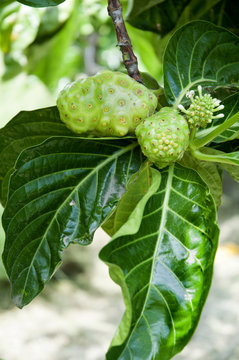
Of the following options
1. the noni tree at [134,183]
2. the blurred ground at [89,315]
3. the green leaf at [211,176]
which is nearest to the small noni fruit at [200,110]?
the noni tree at [134,183]

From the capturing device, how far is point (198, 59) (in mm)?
756

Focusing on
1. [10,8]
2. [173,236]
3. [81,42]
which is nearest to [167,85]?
[173,236]

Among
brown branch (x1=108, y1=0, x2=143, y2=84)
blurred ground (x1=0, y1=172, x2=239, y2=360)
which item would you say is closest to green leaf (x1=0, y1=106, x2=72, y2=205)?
brown branch (x1=108, y1=0, x2=143, y2=84)

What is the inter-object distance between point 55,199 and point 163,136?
0.19m

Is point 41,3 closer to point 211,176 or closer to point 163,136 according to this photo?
point 163,136

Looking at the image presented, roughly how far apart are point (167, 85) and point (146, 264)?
0.92 feet

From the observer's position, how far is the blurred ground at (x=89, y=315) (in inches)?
124

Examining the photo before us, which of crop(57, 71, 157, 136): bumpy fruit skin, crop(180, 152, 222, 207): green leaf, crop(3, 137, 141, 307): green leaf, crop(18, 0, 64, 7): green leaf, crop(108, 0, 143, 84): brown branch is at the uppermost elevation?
crop(18, 0, 64, 7): green leaf

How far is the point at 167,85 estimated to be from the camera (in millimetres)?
710

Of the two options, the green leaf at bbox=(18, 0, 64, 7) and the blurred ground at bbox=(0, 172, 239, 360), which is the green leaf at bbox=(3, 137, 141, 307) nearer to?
the green leaf at bbox=(18, 0, 64, 7)

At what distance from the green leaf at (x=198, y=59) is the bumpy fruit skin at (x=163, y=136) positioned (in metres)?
0.11

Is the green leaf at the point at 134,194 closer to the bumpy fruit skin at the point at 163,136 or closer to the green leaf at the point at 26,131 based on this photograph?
the bumpy fruit skin at the point at 163,136

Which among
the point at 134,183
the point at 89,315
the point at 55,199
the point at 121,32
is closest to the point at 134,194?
the point at 134,183

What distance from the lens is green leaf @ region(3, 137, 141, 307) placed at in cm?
65
